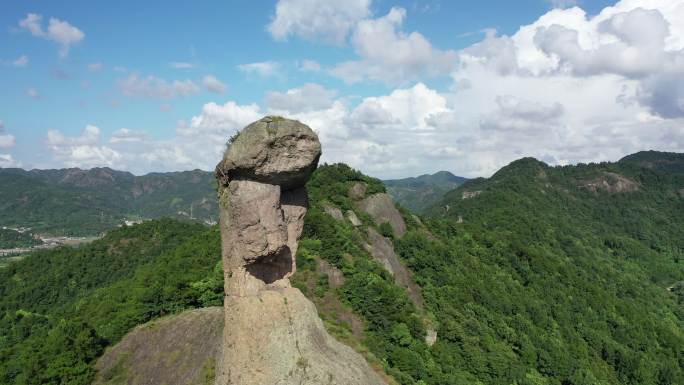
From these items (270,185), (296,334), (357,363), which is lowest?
(357,363)

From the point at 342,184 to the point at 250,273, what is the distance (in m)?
58.3

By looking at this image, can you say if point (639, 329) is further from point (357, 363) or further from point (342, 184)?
point (357, 363)

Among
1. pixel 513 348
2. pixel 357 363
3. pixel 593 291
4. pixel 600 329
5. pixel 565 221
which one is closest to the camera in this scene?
pixel 357 363

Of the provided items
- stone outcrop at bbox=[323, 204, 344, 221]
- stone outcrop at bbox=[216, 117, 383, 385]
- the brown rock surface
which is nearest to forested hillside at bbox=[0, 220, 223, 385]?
the brown rock surface

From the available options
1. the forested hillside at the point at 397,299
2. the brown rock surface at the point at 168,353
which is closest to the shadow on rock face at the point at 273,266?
the brown rock surface at the point at 168,353

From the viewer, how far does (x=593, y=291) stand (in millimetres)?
88812

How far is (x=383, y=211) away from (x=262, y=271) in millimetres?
57547

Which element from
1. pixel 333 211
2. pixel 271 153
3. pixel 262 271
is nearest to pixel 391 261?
pixel 333 211

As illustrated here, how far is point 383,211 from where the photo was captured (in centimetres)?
7369

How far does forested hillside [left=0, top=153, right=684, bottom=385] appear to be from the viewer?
39.3m

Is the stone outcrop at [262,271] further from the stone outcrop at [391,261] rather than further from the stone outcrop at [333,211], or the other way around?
the stone outcrop at [333,211]

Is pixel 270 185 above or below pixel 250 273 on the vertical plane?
above

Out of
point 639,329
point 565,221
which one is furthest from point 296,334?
point 565,221

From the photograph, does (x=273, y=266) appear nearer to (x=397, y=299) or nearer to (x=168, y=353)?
(x=168, y=353)
